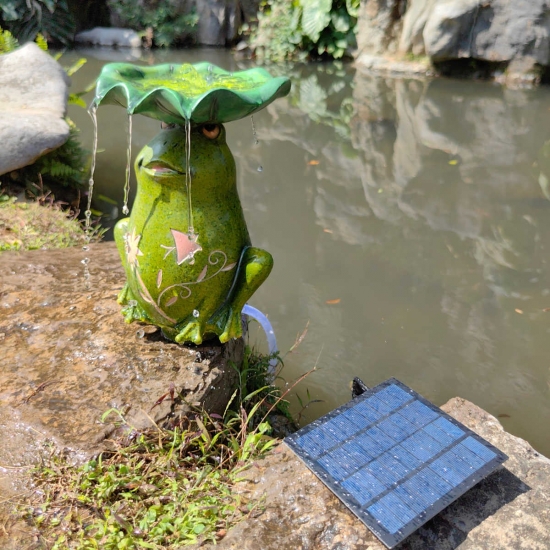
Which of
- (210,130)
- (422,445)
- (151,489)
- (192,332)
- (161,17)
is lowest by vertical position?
(151,489)

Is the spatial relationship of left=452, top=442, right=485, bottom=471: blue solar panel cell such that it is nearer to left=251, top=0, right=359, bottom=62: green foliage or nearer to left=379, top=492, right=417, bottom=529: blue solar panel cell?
left=379, top=492, right=417, bottom=529: blue solar panel cell

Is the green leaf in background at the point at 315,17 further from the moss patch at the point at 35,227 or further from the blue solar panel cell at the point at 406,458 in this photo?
the blue solar panel cell at the point at 406,458

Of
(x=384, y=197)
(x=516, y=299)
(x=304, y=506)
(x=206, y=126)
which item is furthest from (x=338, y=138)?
(x=304, y=506)

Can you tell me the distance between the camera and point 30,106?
530cm

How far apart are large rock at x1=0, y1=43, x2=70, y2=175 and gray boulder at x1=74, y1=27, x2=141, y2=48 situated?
8839mm

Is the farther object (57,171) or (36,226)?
(57,171)

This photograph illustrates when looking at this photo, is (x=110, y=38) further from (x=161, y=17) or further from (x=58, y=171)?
(x=58, y=171)

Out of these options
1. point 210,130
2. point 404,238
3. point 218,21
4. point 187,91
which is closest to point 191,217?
point 210,130

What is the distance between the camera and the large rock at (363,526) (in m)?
Answer: 2.14

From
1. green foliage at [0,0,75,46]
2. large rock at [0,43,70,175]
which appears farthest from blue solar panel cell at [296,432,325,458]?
green foliage at [0,0,75,46]

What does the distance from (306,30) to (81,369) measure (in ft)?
37.8

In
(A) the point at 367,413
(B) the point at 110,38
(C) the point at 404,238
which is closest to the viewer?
(A) the point at 367,413

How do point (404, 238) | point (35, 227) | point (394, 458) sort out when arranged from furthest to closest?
1. point (404, 238)
2. point (35, 227)
3. point (394, 458)

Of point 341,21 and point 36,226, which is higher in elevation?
point 341,21
